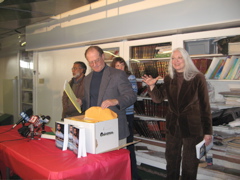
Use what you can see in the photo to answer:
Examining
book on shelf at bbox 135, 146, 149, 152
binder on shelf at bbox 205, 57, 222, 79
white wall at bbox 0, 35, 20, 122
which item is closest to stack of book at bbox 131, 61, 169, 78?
binder on shelf at bbox 205, 57, 222, 79

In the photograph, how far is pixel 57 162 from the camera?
1.29m

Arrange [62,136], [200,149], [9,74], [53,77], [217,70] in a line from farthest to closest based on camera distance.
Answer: [9,74], [53,77], [217,70], [200,149], [62,136]

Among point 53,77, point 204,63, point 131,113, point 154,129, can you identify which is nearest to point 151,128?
point 154,129

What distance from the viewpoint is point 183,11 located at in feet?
8.30

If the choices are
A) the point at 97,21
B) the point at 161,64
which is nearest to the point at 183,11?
the point at 161,64

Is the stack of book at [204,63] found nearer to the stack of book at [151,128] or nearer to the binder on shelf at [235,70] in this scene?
the binder on shelf at [235,70]

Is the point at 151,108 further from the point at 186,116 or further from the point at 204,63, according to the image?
the point at 186,116

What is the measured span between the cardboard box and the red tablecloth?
50 mm

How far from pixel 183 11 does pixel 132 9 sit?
93 cm

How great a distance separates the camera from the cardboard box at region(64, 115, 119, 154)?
1390 millimetres

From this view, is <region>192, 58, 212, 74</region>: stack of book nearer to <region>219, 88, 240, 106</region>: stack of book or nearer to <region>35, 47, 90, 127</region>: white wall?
<region>219, 88, 240, 106</region>: stack of book

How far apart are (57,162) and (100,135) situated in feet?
1.12

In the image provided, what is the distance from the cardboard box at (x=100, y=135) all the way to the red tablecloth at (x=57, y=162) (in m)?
0.05

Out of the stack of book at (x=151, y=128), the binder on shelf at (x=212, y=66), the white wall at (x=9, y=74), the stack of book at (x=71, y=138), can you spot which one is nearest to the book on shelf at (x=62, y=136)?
the stack of book at (x=71, y=138)
